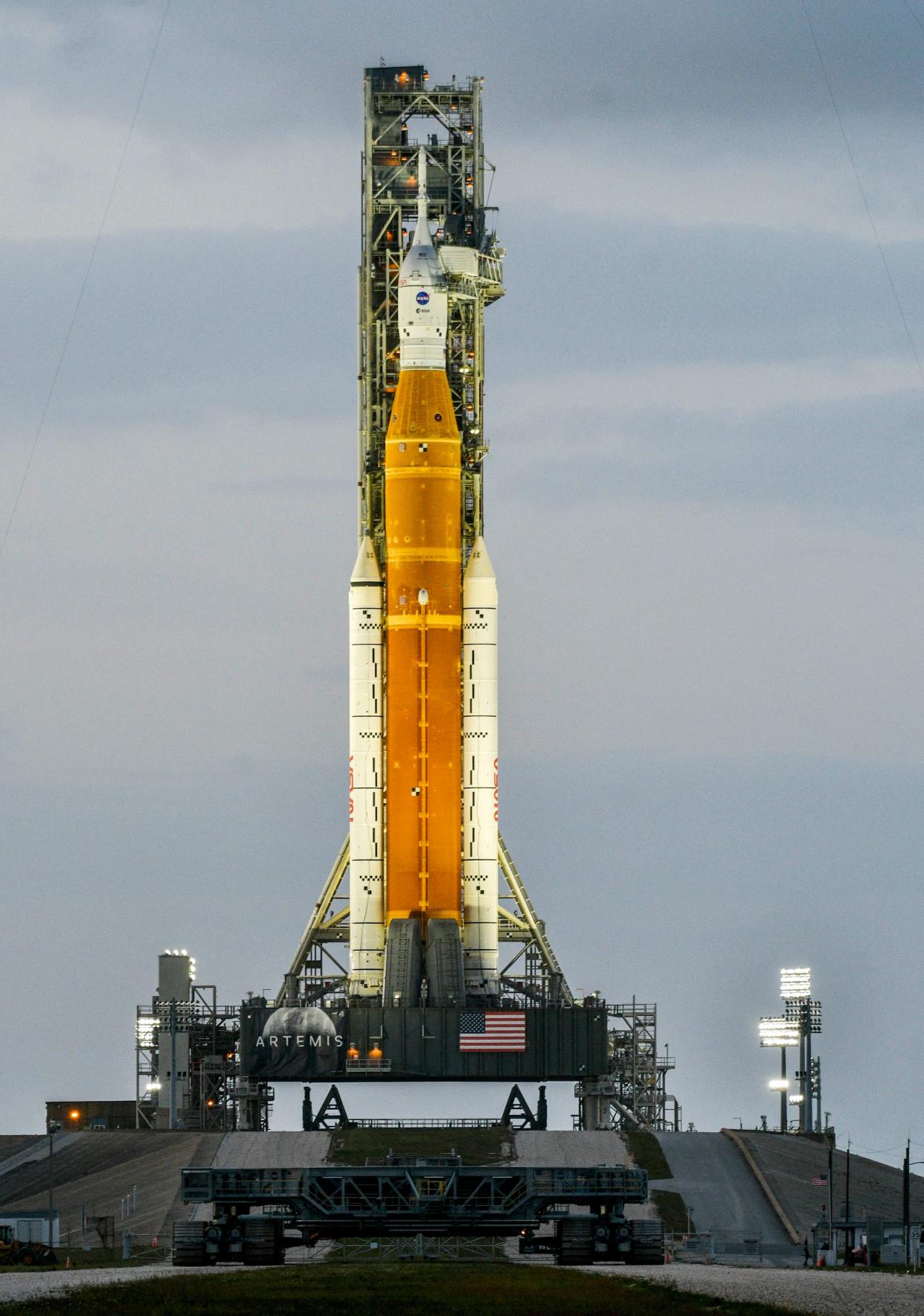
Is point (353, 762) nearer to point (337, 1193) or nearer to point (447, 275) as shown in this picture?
point (447, 275)

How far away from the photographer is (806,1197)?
98250mm

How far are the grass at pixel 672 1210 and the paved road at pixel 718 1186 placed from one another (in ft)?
0.98

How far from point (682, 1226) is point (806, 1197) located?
7.80 metres

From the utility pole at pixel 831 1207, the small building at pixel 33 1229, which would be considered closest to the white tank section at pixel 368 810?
the utility pole at pixel 831 1207

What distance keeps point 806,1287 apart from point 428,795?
47797 millimetres

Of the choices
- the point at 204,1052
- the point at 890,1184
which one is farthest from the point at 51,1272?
the point at 204,1052

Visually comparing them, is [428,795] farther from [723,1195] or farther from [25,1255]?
[25,1255]

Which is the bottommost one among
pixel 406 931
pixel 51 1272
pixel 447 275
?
pixel 51 1272

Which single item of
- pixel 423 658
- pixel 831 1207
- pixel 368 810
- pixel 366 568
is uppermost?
pixel 366 568

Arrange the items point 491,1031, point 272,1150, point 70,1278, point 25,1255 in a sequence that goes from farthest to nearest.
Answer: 1. point 491,1031
2. point 272,1150
3. point 25,1255
4. point 70,1278

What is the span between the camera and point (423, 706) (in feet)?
368

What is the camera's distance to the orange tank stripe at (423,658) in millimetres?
111750

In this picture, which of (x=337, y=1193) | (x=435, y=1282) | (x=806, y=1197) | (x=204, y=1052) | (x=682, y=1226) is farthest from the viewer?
(x=204, y=1052)

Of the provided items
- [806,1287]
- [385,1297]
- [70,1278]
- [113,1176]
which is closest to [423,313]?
[113,1176]
